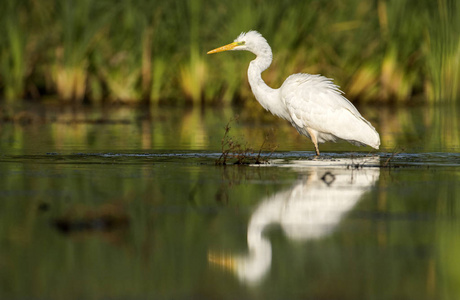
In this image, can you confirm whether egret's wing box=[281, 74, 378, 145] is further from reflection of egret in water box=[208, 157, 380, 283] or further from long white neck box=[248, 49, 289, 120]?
reflection of egret in water box=[208, 157, 380, 283]

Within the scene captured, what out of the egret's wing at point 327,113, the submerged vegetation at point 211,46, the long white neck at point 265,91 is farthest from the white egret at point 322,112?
the submerged vegetation at point 211,46

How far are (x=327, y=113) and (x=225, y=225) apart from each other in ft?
19.1

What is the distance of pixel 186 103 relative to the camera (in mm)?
26656

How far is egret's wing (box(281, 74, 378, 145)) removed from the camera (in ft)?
39.4

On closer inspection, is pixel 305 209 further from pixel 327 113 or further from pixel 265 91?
pixel 265 91

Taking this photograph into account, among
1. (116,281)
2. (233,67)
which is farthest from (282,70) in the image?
(116,281)

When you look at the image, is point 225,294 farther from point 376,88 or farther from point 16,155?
point 376,88

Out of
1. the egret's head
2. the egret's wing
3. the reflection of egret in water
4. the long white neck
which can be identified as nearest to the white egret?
the egret's wing

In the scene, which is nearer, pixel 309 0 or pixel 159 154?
pixel 159 154

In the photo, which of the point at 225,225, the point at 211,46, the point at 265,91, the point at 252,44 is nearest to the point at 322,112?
the point at 265,91

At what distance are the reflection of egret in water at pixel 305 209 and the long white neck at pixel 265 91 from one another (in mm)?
2308

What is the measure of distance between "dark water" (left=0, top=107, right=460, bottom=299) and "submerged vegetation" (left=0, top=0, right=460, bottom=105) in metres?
12.2

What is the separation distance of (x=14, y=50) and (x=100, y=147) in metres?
12.9

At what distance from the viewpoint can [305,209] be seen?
7.06 metres
